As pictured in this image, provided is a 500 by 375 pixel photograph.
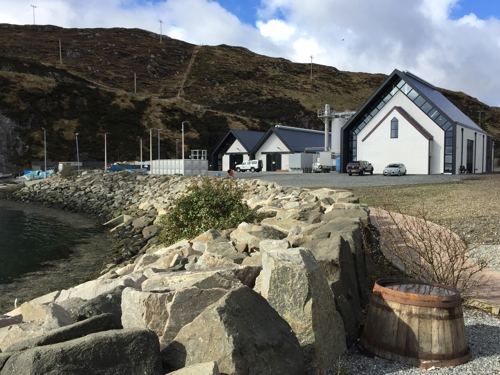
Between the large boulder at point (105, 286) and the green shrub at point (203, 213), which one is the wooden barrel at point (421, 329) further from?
the green shrub at point (203, 213)

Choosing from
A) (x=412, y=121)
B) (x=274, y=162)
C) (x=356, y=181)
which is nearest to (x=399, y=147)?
(x=412, y=121)

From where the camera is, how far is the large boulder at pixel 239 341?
10.8 feet

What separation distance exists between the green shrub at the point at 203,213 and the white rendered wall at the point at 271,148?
158 feet

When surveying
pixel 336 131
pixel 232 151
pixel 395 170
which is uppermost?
pixel 336 131

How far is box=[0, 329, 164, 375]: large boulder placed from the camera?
9.71 feet

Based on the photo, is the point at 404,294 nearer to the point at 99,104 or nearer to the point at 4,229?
the point at 4,229

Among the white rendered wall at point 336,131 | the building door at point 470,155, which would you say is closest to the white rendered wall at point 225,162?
the white rendered wall at point 336,131

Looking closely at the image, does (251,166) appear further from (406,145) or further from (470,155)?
(470,155)

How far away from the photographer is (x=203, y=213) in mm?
11906

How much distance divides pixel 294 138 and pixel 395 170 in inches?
933

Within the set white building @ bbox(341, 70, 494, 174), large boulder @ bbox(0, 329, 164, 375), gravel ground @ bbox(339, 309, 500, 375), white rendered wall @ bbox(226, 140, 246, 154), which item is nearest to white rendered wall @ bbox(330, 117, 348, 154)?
white building @ bbox(341, 70, 494, 174)

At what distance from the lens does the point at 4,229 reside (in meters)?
22.2

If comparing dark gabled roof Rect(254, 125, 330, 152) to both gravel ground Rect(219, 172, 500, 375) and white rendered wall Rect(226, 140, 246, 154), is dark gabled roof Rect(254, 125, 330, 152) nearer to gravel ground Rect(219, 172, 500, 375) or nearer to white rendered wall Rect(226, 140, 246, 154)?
white rendered wall Rect(226, 140, 246, 154)

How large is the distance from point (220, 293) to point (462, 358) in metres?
2.28
